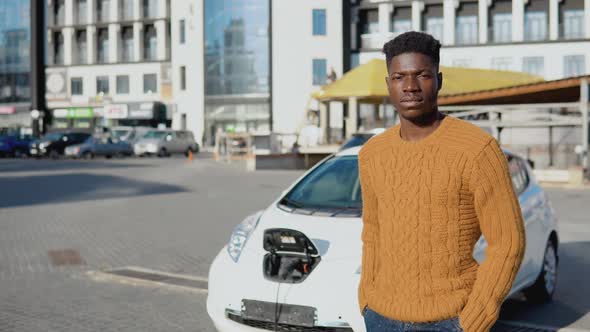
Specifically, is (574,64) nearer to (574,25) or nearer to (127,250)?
(574,25)

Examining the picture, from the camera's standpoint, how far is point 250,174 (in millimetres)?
31297

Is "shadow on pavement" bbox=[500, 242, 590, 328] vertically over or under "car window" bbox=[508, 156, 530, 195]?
under

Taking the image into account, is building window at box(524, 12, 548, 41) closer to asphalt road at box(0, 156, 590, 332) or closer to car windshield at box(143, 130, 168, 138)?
car windshield at box(143, 130, 168, 138)

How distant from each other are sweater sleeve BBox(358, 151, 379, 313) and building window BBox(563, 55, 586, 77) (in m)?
61.9

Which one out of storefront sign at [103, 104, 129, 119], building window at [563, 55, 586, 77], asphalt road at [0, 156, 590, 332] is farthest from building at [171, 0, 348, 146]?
asphalt road at [0, 156, 590, 332]

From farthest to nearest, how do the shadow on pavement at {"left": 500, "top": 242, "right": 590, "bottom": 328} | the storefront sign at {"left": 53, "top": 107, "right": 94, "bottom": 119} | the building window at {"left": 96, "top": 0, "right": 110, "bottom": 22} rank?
the building window at {"left": 96, "top": 0, "right": 110, "bottom": 22} → the storefront sign at {"left": 53, "top": 107, "right": 94, "bottom": 119} → the shadow on pavement at {"left": 500, "top": 242, "right": 590, "bottom": 328}

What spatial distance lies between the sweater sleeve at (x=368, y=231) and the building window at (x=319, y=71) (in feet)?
201

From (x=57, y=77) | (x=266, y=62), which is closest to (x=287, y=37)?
(x=266, y=62)

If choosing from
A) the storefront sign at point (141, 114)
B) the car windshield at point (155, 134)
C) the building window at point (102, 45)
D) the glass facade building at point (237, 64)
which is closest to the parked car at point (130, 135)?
the car windshield at point (155, 134)

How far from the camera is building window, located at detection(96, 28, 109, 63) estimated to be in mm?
78875

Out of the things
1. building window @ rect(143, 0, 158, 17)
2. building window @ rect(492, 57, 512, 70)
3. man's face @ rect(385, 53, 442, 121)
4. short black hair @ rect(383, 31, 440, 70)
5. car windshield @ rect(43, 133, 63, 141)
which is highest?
building window @ rect(143, 0, 158, 17)

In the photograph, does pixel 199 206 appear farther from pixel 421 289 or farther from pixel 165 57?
pixel 165 57

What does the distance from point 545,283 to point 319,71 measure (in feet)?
188

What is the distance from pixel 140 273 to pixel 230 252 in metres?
3.63
